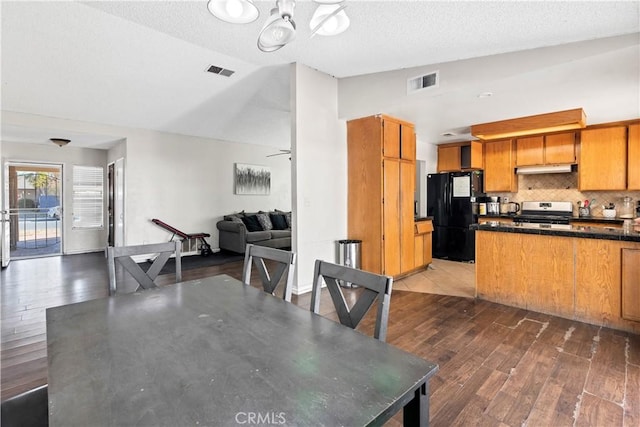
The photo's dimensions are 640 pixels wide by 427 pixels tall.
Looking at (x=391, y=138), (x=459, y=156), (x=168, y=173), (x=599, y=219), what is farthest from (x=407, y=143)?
(x=168, y=173)

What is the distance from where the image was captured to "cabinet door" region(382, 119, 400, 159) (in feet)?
14.2

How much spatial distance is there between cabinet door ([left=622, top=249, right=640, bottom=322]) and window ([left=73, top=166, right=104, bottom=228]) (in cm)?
926

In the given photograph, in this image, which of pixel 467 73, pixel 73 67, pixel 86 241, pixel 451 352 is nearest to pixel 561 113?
pixel 467 73

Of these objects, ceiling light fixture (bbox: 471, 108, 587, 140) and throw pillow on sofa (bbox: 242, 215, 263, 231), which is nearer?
ceiling light fixture (bbox: 471, 108, 587, 140)

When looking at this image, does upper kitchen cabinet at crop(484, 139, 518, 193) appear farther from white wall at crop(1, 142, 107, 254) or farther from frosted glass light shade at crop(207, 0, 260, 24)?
white wall at crop(1, 142, 107, 254)

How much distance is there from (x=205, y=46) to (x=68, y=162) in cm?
558

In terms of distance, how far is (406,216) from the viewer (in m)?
4.77

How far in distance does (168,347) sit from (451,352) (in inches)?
84.7

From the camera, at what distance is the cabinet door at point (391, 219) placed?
14.3 feet

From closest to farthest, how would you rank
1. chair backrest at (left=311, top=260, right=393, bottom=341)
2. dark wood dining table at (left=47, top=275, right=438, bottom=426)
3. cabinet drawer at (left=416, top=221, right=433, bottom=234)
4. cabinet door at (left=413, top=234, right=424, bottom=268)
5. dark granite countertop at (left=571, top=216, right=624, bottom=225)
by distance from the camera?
dark wood dining table at (left=47, top=275, right=438, bottom=426) < chair backrest at (left=311, top=260, right=393, bottom=341) < dark granite countertop at (left=571, top=216, right=624, bottom=225) < cabinet door at (left=413, top=234, right=424, bottom=268) < cabinet drawer at (left=416, top=221, right=433, bottom=234)

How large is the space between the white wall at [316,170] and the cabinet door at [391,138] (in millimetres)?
624

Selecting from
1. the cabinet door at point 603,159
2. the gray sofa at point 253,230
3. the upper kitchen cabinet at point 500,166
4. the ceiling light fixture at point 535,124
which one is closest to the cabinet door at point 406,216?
the ceiling light fixture at point 535,124

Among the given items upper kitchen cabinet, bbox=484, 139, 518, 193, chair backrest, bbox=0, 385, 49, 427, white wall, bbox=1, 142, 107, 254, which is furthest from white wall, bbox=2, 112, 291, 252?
chair backrest, bbox=0, 385, 49, 427

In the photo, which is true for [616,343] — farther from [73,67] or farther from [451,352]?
[73,67]
